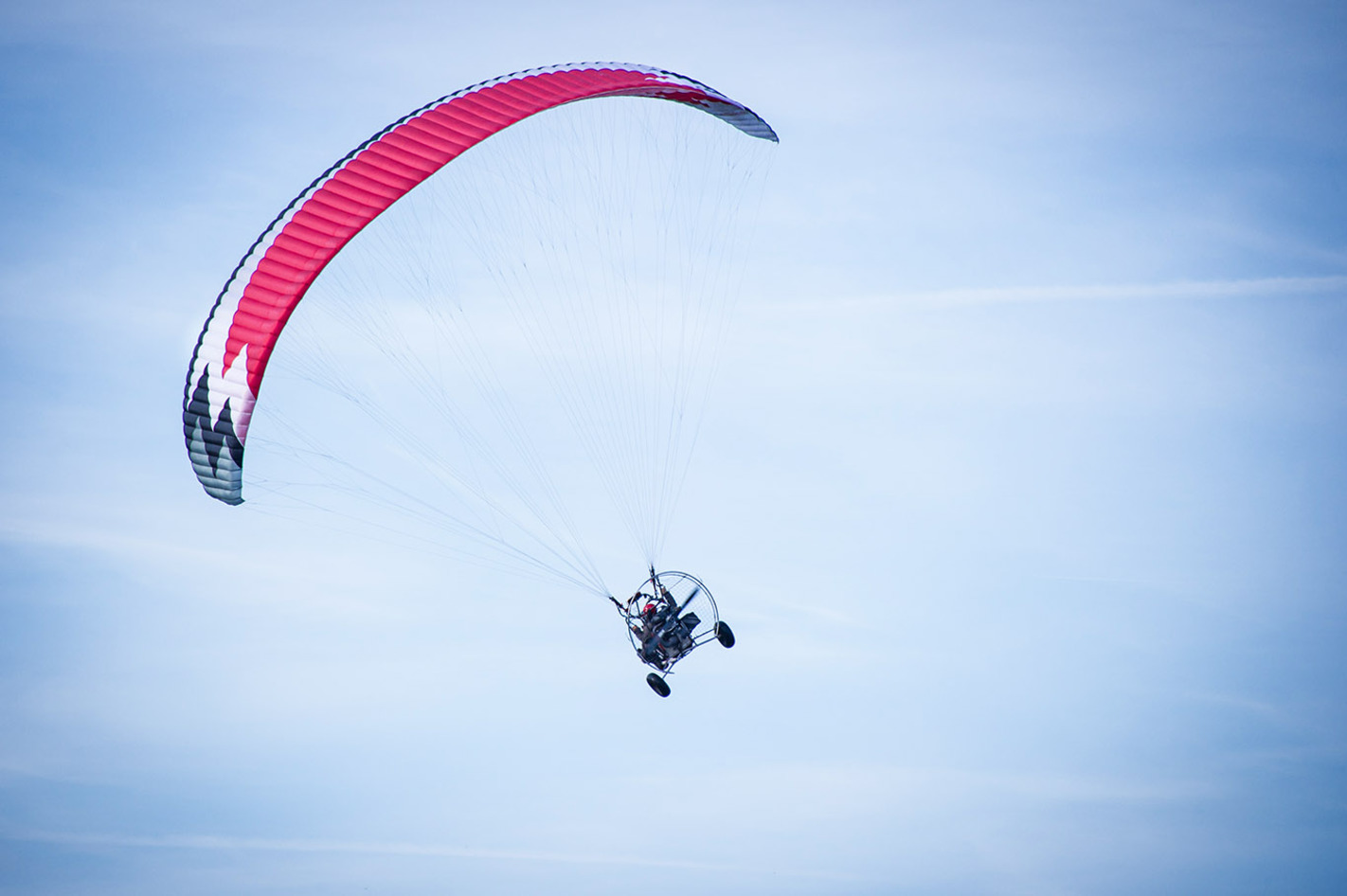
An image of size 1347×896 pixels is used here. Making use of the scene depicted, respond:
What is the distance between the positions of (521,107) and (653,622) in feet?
27.6

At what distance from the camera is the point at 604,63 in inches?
1206

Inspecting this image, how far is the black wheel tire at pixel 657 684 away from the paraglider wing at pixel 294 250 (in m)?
7.14

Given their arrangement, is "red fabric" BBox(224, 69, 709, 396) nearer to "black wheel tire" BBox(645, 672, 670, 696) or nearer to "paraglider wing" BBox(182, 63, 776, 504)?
"paraglider wing" BBox(182, 63, 776, 504)

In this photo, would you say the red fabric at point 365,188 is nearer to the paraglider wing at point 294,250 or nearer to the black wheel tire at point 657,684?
the paraglider wing at point 294,250

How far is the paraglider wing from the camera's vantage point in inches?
1120

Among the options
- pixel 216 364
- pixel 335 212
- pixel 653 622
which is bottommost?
pixel 653 622

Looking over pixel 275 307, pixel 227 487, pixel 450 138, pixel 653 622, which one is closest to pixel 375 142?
pixel 450 138

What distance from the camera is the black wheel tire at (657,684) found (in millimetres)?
30203

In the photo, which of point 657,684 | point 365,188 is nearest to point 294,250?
point 365,188

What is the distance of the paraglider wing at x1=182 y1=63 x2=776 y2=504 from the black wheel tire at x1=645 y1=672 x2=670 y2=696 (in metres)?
7.14

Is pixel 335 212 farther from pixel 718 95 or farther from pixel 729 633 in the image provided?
pixel 729 633

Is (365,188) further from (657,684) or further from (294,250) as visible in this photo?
(657,684)

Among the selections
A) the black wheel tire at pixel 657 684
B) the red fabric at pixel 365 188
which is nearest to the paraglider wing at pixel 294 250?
the red fabric at pixel 365 188

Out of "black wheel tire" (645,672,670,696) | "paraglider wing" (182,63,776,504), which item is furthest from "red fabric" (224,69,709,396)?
"black wheel tire" (645,672,670,696)
